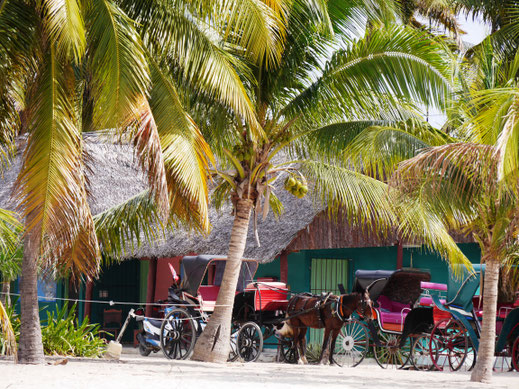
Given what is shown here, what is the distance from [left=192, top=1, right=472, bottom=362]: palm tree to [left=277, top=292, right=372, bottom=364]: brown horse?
1333 millimetres

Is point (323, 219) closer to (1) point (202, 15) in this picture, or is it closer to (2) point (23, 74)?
(1) point (202, 15)

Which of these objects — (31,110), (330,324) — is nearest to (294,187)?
(330,324)

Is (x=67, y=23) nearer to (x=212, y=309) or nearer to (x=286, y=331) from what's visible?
(x=212, y=309)

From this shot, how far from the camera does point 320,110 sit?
466 inches

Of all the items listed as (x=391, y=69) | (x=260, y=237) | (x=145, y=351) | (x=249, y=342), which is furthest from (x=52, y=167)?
(x=260, y=237)

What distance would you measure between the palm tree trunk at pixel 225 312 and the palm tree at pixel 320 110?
0.05 ft

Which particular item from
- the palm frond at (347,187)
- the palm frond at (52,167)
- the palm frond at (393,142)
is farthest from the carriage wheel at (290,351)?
the palm frond at (52,167)

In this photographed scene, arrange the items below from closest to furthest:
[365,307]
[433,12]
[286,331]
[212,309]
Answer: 1. [365,307]
2. [286,331]
3. [212,309]
4. [433,12]

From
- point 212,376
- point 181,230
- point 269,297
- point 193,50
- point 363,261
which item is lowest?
point 212,376

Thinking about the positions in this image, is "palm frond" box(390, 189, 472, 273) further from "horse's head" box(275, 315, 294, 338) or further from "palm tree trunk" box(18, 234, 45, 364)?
"palm tree trunk" box(18, 234, 45, 364)

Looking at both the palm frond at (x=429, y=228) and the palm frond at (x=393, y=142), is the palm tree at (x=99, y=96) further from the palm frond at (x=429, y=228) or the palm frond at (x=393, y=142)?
the palm frond at (x=429, y=228)

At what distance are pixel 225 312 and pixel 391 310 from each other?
3060mm

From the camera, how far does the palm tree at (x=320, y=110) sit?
1084 cm

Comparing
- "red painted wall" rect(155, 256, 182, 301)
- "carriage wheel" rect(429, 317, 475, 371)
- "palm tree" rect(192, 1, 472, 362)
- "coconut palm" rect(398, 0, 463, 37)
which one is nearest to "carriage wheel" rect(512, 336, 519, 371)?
"carriage wheel" rect(429, 317, 475, 371)
